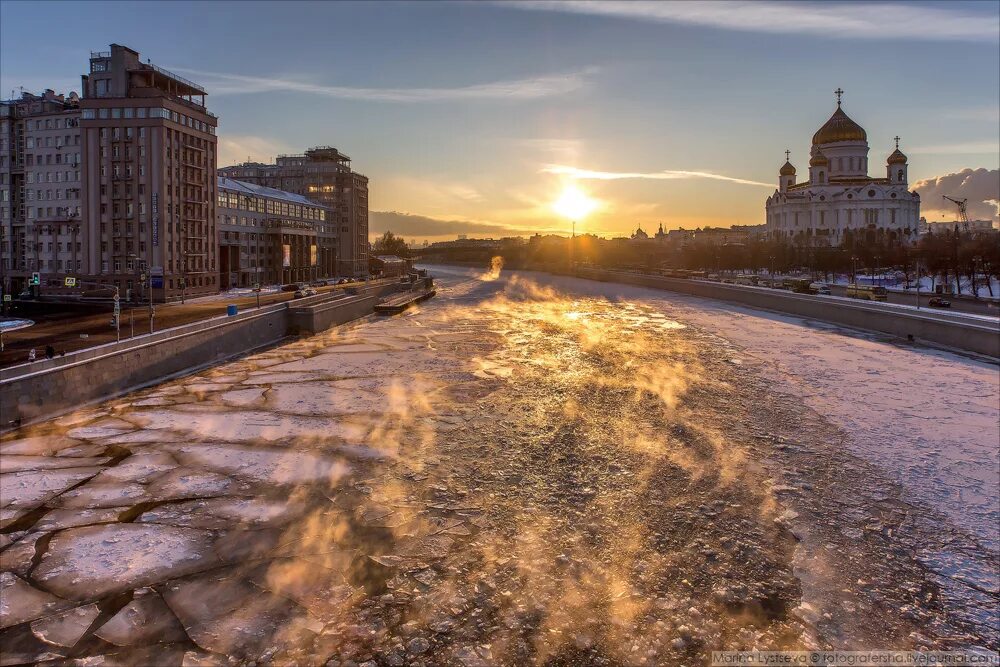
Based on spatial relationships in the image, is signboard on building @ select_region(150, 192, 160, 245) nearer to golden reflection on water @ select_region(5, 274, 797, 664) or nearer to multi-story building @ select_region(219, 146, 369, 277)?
golden reflection on water @ select_region(5, 274, 797, 664)

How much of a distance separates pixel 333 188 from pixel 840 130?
113 metres

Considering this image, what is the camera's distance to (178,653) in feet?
21.6

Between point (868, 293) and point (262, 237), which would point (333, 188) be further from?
point (868, 293)

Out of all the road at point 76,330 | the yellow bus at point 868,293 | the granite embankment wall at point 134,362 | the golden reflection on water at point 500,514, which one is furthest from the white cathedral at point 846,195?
the golden reflection on water at point 500,514

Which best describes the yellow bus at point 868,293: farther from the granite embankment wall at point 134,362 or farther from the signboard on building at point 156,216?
the signboard on building at point 156,216

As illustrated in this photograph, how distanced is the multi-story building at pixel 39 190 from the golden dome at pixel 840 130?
144 m

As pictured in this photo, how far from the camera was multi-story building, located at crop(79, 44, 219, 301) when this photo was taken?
65.9 metres

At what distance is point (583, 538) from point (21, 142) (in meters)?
109

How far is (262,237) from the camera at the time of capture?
96750 millimetres

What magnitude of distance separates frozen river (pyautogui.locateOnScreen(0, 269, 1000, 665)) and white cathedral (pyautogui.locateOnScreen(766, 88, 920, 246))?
13619 centimetres

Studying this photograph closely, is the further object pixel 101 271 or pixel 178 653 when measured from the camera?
pixel 101 271

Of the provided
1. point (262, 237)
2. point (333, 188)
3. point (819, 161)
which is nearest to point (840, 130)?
point (819, 161)

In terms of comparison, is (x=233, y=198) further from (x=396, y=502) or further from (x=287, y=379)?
(x=396, y=502)

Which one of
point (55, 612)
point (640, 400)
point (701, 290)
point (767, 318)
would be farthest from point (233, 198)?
point (55, 612)
